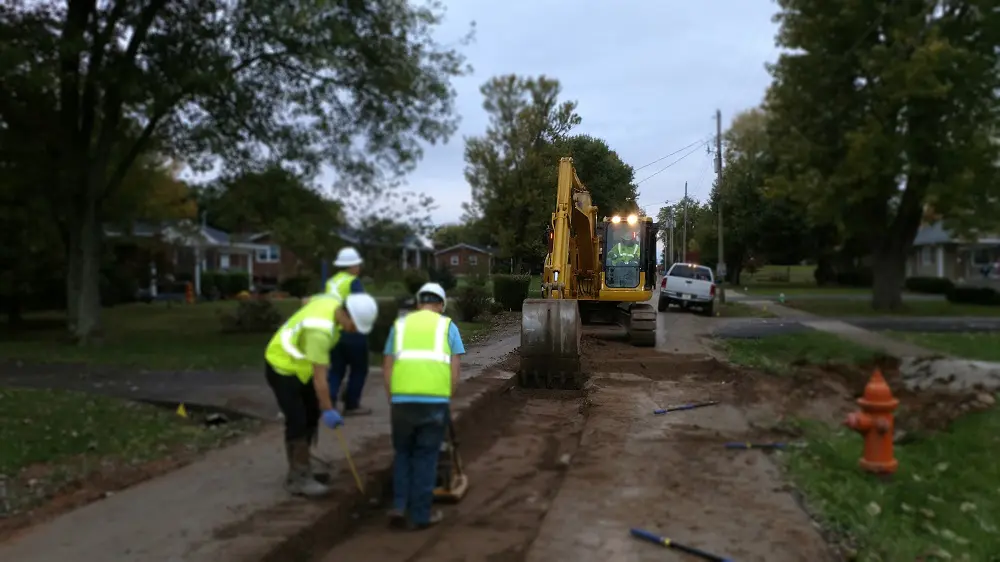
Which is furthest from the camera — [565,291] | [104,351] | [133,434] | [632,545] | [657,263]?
[104,351]

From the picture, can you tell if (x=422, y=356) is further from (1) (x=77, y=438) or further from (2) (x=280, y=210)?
(2) (x=280, y=210)

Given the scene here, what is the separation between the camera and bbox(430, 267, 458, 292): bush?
20.9 ft

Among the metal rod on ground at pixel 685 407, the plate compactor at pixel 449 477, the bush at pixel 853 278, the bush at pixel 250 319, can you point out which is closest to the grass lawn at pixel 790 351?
the metal rod on ground at pixel 685 407

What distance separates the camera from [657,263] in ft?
56.1

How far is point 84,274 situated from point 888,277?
26218 millimetres

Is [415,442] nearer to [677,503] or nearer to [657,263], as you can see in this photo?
[677,503]

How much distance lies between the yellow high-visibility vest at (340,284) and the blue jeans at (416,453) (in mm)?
1324

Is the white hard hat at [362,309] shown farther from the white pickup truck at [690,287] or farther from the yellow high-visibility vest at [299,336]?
the white pickup truck at [690,287]

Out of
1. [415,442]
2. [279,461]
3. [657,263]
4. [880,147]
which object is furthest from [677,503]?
[880,147]

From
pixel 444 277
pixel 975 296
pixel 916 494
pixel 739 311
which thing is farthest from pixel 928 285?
pixel 444 277

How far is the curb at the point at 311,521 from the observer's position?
5.24 m

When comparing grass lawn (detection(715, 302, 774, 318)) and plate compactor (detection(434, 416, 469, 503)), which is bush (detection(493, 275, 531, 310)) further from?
grass lawn (detection(715, 302, 774, 318))

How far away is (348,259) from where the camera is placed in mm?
4914

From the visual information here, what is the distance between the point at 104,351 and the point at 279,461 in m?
12.6
